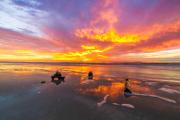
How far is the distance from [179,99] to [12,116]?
55.0ft

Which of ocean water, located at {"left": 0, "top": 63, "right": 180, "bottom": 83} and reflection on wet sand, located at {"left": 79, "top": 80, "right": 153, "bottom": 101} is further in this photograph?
ocean water, located at {"left": 0, "top": 63, "right": 180, "bottom": 83}

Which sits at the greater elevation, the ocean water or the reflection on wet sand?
the ocean water

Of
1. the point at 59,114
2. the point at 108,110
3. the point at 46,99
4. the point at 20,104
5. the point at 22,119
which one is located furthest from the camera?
the point at 46,99

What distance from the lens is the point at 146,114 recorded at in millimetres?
11062

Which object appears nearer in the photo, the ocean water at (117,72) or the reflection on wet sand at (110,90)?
the reflection on wet sand at (110,90)

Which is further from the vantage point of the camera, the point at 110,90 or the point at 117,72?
the point at 117,72

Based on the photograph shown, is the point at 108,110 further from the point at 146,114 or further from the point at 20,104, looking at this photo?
the point at 20,104

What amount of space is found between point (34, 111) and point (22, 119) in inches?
61.6

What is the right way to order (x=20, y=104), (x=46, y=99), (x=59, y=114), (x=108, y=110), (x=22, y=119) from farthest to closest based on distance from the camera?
(x=46, y=99), (x=20, y=104), (x=108, y=110), (x=59, y=114), (x=22, y=119)

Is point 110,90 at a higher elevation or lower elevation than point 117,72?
lower

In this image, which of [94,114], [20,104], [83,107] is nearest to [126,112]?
[94,114]

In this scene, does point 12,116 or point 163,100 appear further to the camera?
point 163,100

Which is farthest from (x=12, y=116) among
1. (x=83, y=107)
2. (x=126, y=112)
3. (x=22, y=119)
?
(x=126, y=112)

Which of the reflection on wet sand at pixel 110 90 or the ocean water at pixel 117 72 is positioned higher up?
the ocean water at pixel 117 72
